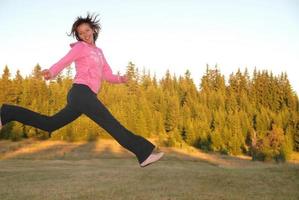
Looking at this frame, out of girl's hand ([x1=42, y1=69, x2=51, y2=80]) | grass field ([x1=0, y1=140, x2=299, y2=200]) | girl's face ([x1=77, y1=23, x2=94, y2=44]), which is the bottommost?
grass field ([x1=0, y1=140, x2=299, y2=200])

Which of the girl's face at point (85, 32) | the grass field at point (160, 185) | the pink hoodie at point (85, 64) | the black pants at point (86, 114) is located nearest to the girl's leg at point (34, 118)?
the black pants at point (86, 114)

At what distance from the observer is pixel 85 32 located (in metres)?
5.84

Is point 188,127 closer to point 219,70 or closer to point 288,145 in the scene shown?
point 288,145

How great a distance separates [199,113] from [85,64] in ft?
424

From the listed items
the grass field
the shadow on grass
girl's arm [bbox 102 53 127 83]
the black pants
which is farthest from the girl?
the shadow on grass

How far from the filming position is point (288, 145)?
105625 millimetres

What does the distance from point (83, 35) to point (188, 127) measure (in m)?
111

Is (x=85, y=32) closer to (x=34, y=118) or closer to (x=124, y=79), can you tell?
(x=124, y=79)

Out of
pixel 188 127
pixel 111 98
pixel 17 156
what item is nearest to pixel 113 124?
pixel 17 156

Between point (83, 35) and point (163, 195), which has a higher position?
point (83, 35)

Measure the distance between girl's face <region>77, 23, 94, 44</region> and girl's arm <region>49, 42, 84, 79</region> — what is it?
25cm

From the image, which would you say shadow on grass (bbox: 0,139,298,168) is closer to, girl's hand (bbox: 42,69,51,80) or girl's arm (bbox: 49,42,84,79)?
girl's arm (bbox: 49,42,84,79)

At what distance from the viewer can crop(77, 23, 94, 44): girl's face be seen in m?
5.85

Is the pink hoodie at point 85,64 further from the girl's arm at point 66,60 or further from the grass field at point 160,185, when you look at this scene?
the grass field at point 160,185
